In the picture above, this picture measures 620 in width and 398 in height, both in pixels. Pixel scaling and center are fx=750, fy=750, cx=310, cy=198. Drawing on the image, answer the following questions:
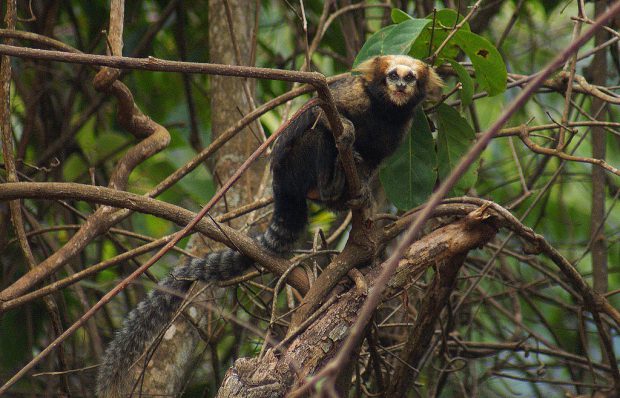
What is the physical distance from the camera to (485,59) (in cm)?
353

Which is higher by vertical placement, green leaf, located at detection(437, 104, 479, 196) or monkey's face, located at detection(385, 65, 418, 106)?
monkey's face, located at detection(385, 65, 418, 106)

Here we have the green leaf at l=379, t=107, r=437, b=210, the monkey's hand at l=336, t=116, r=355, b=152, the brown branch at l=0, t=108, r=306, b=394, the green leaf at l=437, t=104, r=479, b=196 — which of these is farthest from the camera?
the green leaf at l=437, t=104, r=479, b=196

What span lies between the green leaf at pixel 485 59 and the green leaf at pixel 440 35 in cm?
8

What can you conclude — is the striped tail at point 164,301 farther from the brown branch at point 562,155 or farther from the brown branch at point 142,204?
the brown branch at point 562,155

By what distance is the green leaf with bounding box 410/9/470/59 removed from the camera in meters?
3.58

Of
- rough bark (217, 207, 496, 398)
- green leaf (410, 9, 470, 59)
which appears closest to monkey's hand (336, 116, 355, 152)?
rough bark (217, 207, 496, 398)

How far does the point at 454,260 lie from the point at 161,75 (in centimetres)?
377

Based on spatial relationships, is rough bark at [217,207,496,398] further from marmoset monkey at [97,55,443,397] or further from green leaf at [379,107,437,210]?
marmoset monkey at [97,55,443,397]

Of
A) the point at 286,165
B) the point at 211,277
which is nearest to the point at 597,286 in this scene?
the point at 286,165

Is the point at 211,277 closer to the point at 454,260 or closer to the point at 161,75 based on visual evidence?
the point at 454,260

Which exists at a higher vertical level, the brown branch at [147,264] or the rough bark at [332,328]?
the brown branch at [147,264]

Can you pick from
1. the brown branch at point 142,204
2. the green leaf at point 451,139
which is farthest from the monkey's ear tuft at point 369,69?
the brown branch at point 142,204

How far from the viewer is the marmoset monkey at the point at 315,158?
3.71 meters

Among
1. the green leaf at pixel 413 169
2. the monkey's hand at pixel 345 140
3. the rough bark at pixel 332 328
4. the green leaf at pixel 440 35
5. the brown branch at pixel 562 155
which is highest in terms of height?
the green leaf at pixel 440 35
